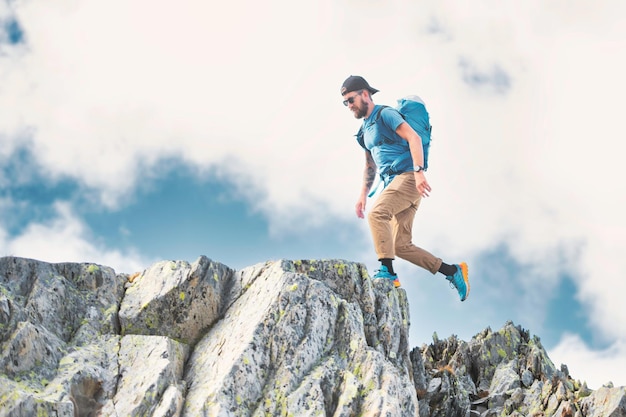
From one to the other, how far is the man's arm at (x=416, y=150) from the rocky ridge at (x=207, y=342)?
435 centimetres

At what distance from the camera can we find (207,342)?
2147 cm

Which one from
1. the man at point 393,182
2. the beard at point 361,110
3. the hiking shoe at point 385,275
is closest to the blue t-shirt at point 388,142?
the man at point 393,182

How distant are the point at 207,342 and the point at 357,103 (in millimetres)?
12402

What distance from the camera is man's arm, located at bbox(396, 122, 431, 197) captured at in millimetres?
25875

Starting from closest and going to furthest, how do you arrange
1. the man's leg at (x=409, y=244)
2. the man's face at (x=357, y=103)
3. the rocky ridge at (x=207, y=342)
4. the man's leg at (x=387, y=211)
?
the rocky ridge at (x=207, y=342), the man's leg at (x=387, y=211), the man's face at (x=357, y=103), the man's leg at (x=409, y=244)

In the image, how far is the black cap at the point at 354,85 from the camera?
27.7 meters

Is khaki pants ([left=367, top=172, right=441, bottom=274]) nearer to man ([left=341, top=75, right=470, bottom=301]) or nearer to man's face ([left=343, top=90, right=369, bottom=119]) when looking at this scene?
man ([left=341, top=75, right=470, bottom=301])

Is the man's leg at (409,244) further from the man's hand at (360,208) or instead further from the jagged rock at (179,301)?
the jagged rock at (179,301)

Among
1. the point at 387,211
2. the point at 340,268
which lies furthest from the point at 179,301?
the point at 387,211

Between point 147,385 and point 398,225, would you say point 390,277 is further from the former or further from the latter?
point 147,385

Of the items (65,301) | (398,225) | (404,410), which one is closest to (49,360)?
(65,301)

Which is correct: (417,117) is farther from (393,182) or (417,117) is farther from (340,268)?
(340,268)

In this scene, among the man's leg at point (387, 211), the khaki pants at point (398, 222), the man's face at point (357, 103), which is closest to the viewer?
the man's leg at point (387, 211)

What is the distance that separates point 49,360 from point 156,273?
5330mm
